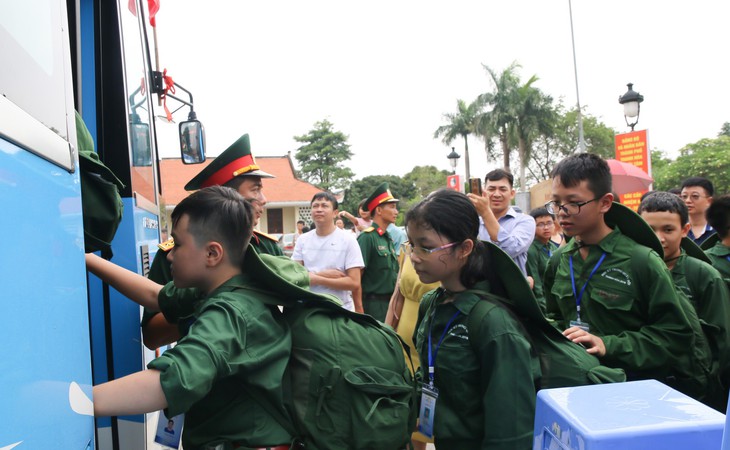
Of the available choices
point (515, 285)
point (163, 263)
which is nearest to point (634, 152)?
point (515, 285)

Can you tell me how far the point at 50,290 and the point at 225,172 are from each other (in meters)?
2.07

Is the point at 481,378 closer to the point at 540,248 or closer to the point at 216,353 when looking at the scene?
the point at 216,353

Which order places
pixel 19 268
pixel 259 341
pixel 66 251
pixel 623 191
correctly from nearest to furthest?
pixel 19 268, pixel 66 251, pixel 259 341, pixel 623 191

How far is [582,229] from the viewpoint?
98.6 inches

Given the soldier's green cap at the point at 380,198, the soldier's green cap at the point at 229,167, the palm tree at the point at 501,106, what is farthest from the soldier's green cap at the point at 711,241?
the palm tree at the point at 501,106

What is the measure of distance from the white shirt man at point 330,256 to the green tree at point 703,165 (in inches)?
1170

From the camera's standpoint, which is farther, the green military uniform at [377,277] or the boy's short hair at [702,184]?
the green military uniform at [377,277]

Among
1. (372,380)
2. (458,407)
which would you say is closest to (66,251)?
(372,380)

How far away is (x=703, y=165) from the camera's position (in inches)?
1257

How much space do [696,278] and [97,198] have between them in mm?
2943

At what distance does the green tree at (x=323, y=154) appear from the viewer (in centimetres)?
5209

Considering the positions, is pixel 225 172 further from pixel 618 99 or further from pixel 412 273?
pixel 618 99

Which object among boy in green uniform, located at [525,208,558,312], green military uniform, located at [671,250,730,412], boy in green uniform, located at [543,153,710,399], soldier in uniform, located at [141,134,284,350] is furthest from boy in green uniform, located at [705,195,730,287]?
soldier in uniform, located at [141,134,284,350]

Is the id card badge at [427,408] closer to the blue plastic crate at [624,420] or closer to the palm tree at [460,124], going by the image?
the blue plastic crate at [624,420]
